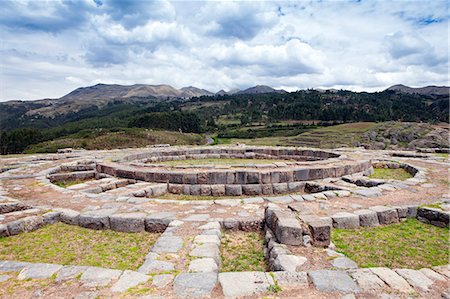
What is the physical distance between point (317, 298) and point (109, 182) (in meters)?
8.51

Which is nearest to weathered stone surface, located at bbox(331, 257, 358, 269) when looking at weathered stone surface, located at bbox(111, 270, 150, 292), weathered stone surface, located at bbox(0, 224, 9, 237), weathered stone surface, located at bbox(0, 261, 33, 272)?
weathered stone surface, located at bbox(111, 270, 150, 292)

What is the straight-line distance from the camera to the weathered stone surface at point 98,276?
3779mm

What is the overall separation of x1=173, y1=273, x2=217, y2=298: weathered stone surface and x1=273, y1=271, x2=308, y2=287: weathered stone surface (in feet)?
2.82

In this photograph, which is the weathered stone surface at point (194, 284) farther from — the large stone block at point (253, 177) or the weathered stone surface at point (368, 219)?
the large stone block at point (253, 177)

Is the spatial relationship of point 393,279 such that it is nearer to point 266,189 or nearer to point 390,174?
point 266,189

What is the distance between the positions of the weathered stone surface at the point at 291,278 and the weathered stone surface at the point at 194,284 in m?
0.86

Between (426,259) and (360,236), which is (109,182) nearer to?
(360,236)

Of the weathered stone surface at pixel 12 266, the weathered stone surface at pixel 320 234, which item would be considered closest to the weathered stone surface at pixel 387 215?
the weathered stone surface at pixel 320 234

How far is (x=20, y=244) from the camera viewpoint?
18.2 ft

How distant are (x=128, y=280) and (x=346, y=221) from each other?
4.58 m

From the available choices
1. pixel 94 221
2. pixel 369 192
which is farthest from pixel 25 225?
pixel 369 192

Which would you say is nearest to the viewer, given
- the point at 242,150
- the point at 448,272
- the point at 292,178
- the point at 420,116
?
the point at 448,272

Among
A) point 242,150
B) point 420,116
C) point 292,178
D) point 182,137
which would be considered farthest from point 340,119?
point 292,178

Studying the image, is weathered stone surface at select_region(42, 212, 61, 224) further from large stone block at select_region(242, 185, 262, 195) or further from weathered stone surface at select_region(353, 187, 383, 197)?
weathered stone surface at select_region(353, 187, 383, 197)
